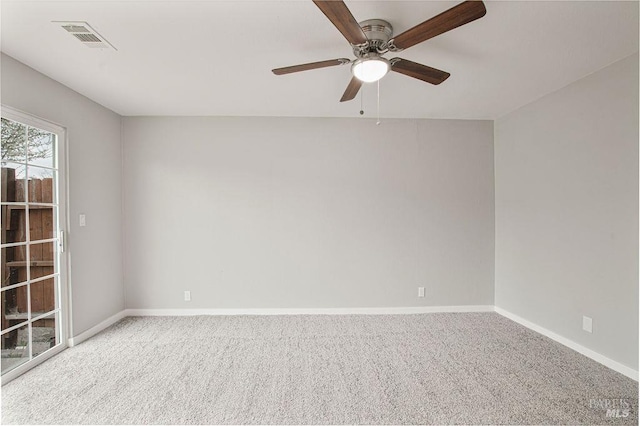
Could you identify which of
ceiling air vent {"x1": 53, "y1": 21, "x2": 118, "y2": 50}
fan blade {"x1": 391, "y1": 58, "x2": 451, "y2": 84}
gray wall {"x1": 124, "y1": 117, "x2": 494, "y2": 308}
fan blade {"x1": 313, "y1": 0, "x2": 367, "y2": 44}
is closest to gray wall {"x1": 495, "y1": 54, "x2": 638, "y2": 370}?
gray wall {"x1": 124, "y1": 117, "x2": 494, "y2": 308}

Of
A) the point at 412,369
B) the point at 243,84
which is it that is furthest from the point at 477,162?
the point at 243,84

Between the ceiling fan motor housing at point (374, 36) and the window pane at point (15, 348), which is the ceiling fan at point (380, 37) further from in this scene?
the window pane at point (15, 348)

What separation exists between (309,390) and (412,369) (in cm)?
88

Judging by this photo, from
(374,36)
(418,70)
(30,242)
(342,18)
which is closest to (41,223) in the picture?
(30,242)

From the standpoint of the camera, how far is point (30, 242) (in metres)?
2.48

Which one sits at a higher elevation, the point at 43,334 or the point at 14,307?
the point at 14,307

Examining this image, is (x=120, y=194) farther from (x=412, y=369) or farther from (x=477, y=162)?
(x=477, y=162)

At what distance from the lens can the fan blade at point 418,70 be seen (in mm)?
1903

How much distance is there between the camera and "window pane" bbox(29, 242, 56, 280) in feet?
8.25

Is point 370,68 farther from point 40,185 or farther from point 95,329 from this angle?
point 95,329

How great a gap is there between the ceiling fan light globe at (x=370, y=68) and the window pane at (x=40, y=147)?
272cm

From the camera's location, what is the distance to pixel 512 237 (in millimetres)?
3584

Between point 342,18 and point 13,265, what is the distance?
118 inches

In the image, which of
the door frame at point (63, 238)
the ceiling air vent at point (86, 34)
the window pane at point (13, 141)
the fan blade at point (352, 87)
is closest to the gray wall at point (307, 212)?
Answer: the door frame at point (63, 238)
